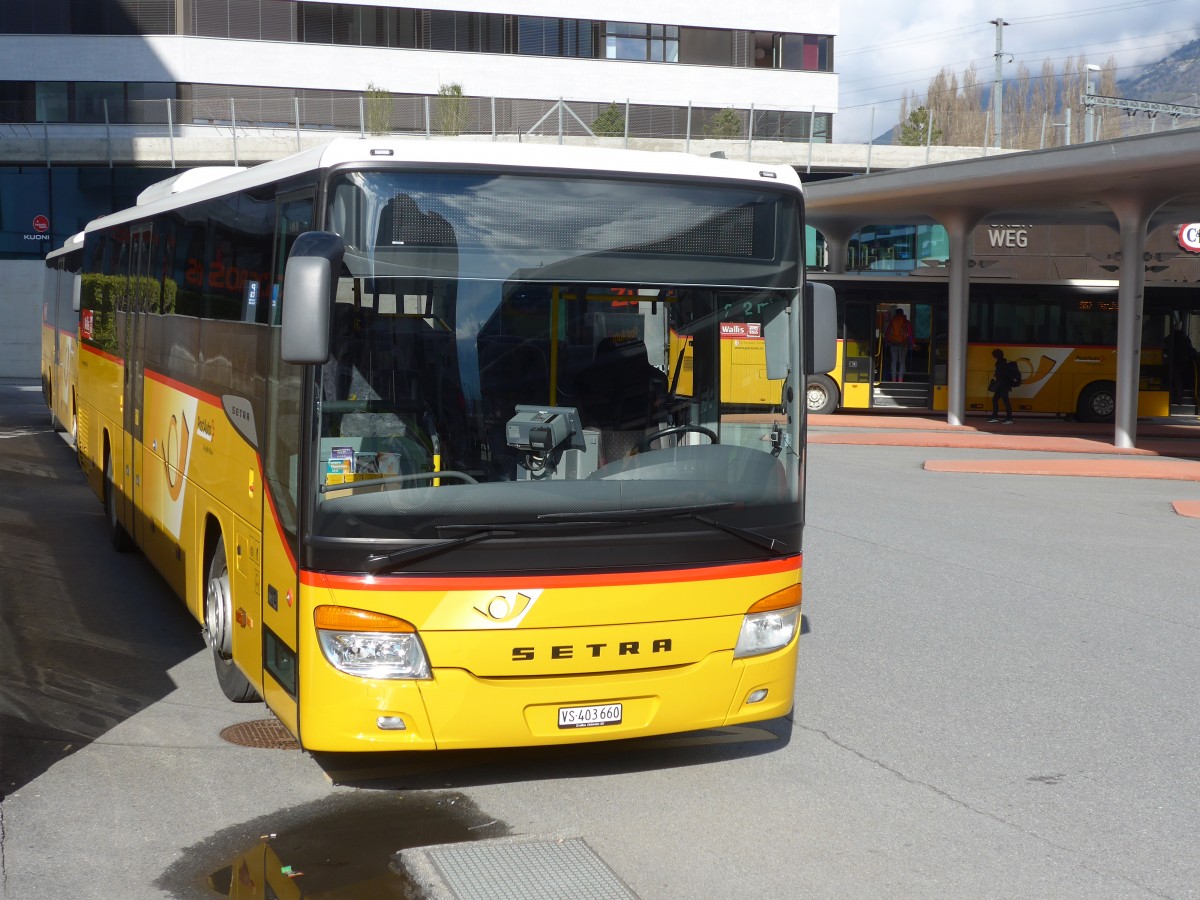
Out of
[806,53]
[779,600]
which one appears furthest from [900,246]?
[779,600]

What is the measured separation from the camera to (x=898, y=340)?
30.8 m

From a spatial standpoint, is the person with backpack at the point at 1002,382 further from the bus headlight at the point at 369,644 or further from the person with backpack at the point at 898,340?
the bus headlight at the point at 369,644

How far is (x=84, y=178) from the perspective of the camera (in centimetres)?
4100

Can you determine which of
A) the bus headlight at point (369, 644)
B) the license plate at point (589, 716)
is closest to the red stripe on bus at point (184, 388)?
the bus headlight at point (369, 644)

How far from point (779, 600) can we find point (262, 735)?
268 centimetres

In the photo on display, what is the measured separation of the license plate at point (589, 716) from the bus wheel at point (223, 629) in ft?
6.93

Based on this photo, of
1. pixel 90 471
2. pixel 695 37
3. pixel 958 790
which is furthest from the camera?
pixel 695 37

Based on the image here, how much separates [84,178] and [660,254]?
38.9 m

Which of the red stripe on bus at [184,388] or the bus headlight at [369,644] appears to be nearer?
the bus headlight at [369,644]

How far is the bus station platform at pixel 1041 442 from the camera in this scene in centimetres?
2066

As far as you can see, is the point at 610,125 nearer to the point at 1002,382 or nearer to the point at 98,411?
the point at 1002,382

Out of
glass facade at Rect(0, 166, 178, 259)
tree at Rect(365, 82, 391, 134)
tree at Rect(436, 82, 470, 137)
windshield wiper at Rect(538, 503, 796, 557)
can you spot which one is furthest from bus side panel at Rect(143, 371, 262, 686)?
glass facade at Rect(0, 166, 178, 259)

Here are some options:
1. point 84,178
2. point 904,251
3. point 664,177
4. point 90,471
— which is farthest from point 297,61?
point 664,177

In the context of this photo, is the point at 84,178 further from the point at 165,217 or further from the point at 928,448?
the point at 165,217
